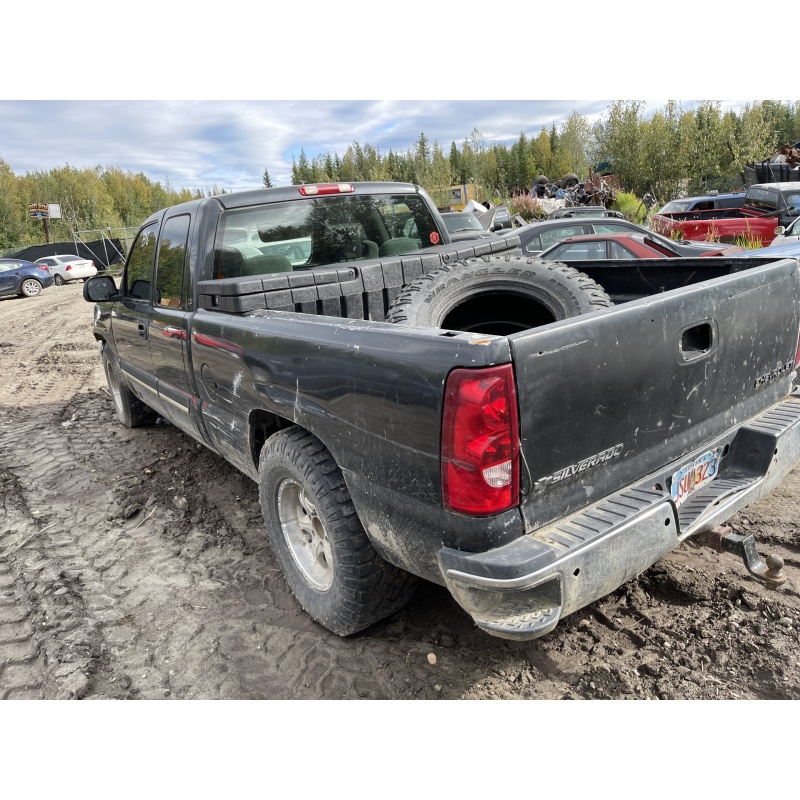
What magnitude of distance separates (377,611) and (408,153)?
58698 mm

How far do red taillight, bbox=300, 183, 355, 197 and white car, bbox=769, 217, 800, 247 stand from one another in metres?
7.51

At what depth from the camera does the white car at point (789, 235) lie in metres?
9.23

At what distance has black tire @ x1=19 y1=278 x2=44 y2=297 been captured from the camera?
891 inches

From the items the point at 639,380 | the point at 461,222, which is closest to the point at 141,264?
the point at 639,380

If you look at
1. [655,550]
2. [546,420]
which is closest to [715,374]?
[655,550]

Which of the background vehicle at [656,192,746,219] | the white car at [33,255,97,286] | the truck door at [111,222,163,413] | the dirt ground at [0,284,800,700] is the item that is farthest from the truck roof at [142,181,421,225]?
the white car at [33,255,97,286]

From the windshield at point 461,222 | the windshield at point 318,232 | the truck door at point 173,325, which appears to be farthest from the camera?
the windshield at point 461,222

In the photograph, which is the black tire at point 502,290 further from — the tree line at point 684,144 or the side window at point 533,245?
the tree line at point 684,144

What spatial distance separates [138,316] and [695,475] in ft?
12.2

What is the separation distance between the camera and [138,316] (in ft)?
14.7

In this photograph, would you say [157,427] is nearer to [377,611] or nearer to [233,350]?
[233,350]

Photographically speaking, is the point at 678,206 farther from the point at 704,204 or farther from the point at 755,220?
the point at 755,220

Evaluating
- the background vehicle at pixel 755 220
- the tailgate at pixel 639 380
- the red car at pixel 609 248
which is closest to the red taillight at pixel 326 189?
the tailgate at pixel 639 380

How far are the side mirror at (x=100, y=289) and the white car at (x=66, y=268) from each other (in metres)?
25.6
